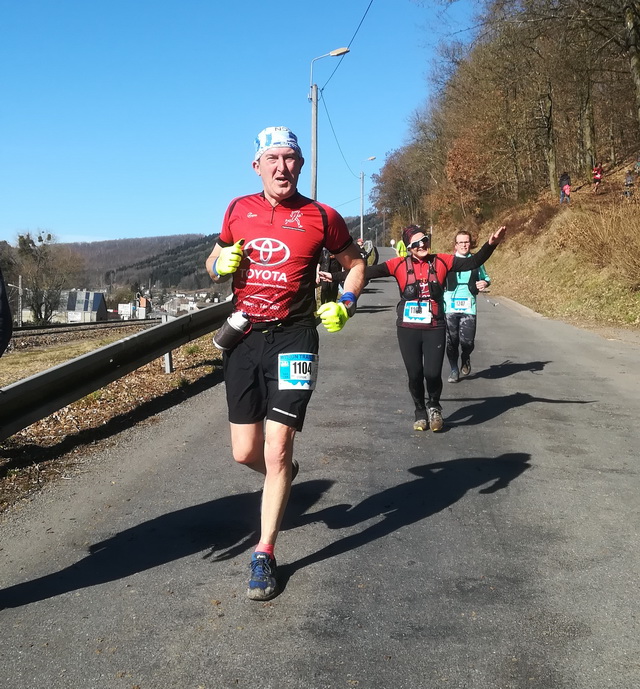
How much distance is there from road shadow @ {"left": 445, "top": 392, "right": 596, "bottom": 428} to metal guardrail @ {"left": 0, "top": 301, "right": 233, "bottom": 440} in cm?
332

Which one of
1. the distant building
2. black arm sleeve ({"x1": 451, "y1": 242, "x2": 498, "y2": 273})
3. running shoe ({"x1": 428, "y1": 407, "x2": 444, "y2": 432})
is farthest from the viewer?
the distant building

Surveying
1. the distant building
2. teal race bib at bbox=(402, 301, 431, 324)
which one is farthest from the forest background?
the distant building

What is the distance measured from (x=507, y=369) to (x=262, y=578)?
8459 millimetres

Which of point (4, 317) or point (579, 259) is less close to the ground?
point (579, 259)

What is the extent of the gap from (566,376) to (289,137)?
7.84 meters

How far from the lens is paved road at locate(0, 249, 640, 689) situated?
3062 mm

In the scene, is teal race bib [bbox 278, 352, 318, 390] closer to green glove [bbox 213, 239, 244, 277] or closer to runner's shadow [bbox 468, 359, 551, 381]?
green glove [bbox 213, 239, 244, 277]

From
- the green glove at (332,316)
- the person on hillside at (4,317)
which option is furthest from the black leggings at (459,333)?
the person on hillside at (4,317)

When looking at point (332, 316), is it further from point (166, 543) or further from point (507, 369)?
point (507, 369)

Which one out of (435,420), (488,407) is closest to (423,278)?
(435,420)

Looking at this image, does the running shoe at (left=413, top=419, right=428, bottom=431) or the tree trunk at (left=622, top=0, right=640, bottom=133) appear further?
the tree trunk at (left=622, top=0, right=640, bottom=133)

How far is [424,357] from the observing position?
24.6ft

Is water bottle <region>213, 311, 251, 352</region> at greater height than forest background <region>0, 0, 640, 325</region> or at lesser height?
lesser

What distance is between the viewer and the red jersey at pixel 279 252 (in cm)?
402
